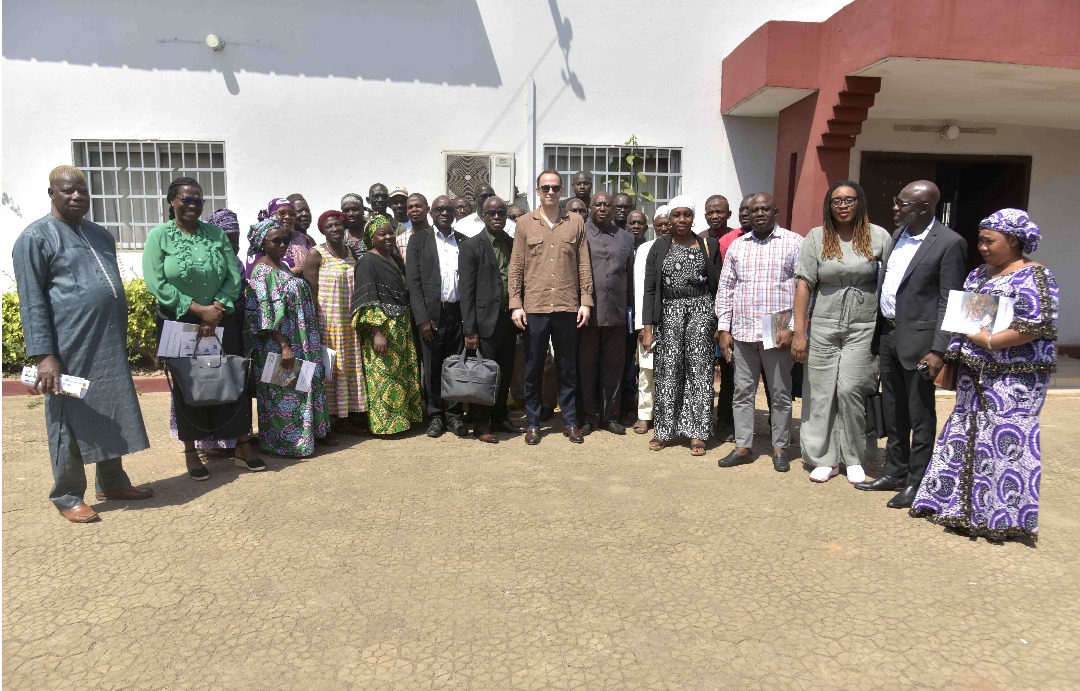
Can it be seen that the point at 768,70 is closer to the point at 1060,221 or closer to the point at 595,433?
the point at 595,433

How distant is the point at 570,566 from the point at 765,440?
2849 mm

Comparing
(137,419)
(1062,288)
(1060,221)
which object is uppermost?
(1060,221)

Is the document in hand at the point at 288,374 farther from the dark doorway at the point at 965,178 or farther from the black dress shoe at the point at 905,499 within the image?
the dark doorway at the point at 965,178

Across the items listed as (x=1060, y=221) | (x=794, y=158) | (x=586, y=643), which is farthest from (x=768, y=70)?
(x=586, y=643)

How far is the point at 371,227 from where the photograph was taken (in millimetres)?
5352

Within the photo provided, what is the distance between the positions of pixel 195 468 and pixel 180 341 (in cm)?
85

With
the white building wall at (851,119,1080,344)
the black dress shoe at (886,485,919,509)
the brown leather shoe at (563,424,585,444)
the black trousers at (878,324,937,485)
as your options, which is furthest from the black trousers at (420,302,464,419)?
the white building wall at (851,119,1080,344)

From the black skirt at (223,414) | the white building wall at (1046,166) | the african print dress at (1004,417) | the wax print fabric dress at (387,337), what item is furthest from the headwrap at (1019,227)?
the white building wall at (1046,166)

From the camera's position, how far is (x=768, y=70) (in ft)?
22.6

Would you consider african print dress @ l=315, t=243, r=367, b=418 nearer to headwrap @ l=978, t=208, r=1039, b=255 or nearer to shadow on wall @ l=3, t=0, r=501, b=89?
shadow on wall @ l=3, t=0, r=501, b=89

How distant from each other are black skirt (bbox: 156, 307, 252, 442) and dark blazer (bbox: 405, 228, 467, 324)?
1207 millimetres

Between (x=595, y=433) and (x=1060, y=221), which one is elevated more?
(x=1060, y=221)

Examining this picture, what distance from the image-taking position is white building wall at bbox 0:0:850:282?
732 centimetres

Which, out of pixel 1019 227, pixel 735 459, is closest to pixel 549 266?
pixel 735 459
